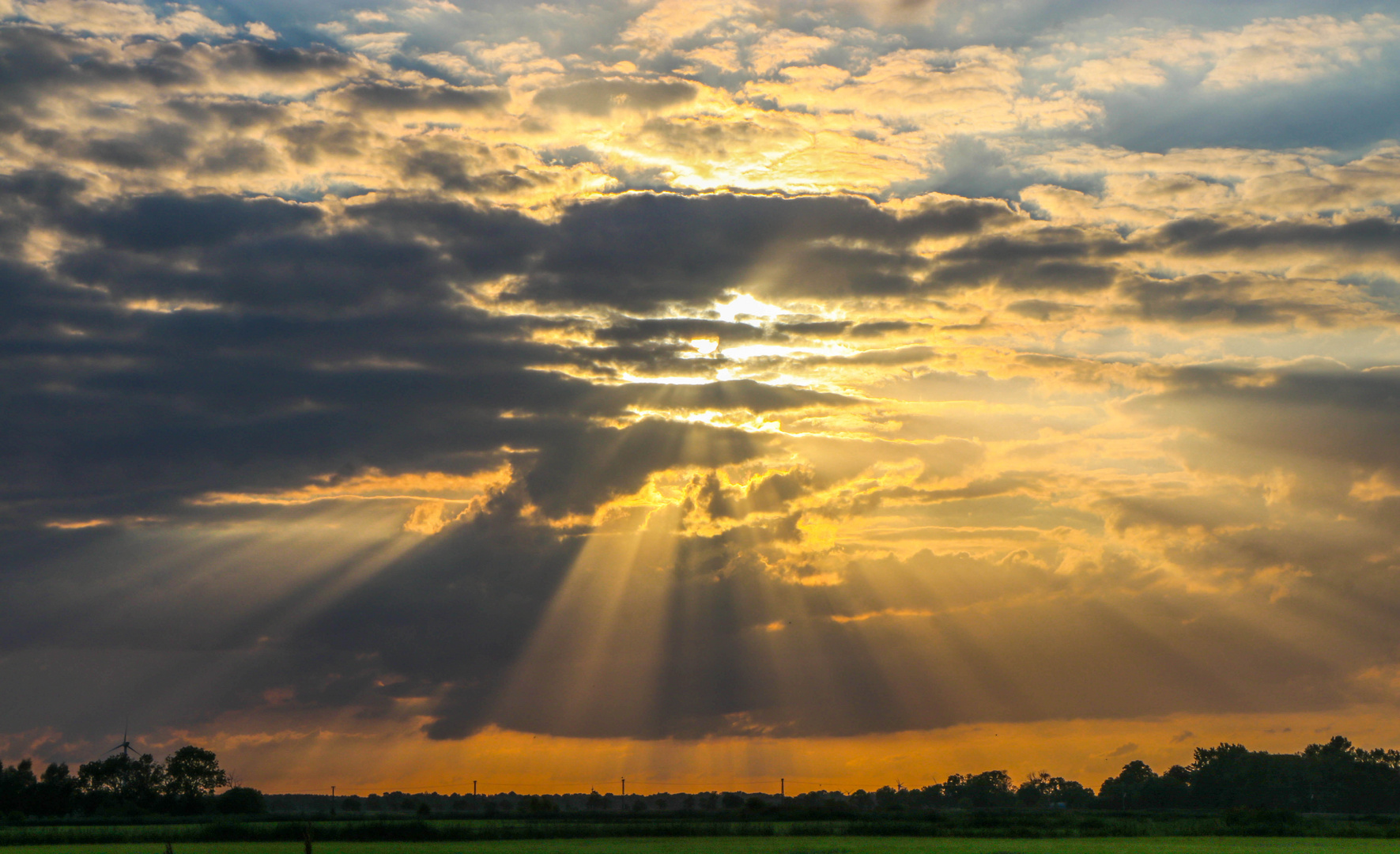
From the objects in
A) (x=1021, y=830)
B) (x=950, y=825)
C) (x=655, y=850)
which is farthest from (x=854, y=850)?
(x=950, y=825)

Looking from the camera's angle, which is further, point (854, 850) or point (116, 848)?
point (116, 848)

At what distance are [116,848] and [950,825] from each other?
116 m

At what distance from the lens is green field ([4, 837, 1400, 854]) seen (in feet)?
374

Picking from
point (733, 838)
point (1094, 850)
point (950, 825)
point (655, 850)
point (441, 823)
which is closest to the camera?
point (1094, 850)

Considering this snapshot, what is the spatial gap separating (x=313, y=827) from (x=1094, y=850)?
130 m

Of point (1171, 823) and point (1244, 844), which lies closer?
point (1244, 844)

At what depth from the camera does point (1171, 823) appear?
181250 mm

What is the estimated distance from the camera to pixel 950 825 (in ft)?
592

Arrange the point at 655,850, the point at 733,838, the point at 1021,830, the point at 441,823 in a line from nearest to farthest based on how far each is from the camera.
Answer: the point at 655,850 < the point at 733,838 < the point at 1021,830 < the point at 441,823

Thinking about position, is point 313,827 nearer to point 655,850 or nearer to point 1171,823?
point 655,850

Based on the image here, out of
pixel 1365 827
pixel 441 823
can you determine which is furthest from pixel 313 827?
pixel 1365 827

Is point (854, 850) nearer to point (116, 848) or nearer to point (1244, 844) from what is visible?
point (1244, 844)

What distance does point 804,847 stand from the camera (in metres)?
128

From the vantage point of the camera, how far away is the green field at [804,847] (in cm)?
11394
